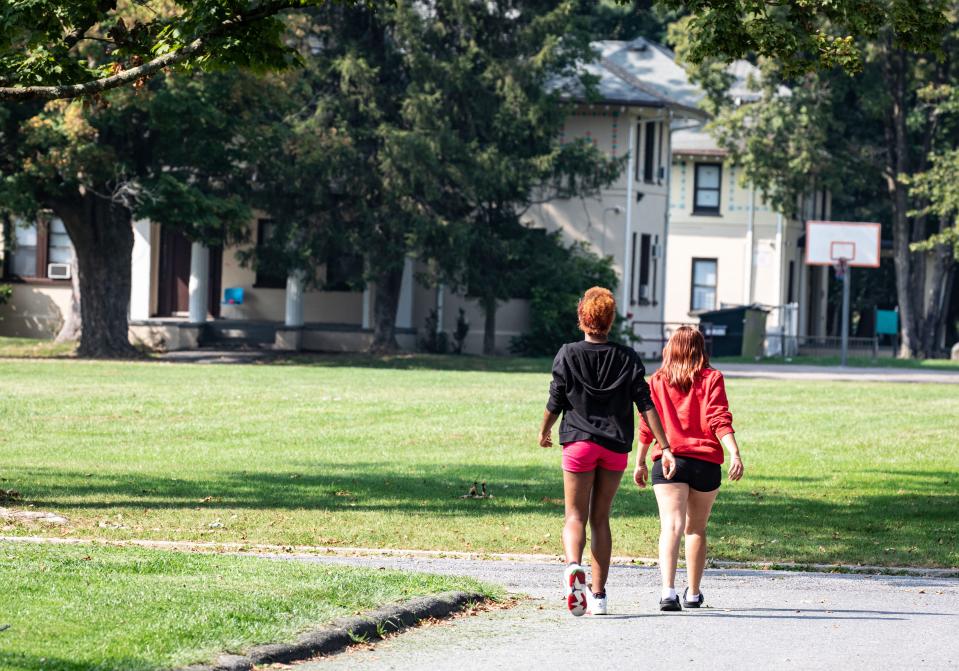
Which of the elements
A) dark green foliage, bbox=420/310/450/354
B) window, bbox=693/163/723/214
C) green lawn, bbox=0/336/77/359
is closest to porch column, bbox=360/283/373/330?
dark green foliage, bbox=420/310/450/354

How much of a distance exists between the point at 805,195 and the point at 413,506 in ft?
131

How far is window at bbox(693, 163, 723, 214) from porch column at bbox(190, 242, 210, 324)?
2050cm

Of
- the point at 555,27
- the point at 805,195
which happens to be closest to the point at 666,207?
the point at 805,195

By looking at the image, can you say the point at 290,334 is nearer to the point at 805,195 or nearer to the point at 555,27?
the point at 555,27

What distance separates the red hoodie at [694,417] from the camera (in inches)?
363

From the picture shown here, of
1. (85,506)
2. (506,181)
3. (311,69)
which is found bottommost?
(85,506)

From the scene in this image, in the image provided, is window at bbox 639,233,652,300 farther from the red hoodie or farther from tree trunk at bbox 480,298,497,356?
the red hoodie

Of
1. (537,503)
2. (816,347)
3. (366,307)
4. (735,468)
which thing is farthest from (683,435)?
(816,347)

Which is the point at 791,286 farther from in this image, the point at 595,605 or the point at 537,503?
the point at 595,605

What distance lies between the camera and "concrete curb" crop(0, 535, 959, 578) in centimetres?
1152

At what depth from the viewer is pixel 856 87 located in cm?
5212

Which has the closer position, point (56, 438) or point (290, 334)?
point (56, 438)

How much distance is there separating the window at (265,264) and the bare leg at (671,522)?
102 ft

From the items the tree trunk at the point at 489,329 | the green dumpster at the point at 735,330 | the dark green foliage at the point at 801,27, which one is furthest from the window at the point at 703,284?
the dark green foliage at the point at 801,27
